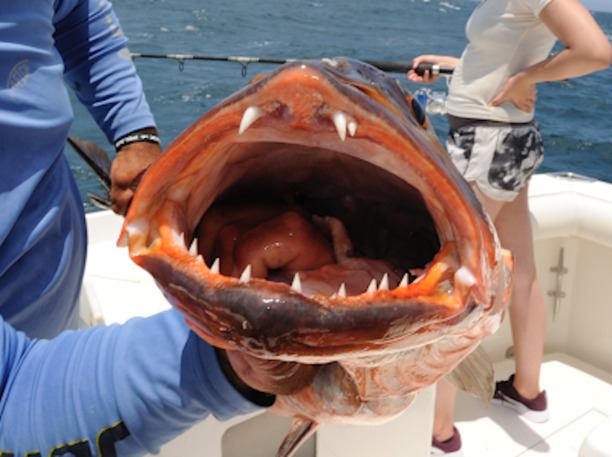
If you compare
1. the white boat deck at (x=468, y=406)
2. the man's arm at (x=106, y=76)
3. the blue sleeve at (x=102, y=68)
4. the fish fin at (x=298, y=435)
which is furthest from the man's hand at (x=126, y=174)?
the fish fin at (x=298, y=435)

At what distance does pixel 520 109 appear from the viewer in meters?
2.25

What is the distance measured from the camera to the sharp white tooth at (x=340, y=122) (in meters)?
0.68

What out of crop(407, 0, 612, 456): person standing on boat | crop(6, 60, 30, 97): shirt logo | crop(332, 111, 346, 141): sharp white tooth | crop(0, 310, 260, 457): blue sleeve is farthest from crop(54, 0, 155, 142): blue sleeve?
crop(407, 0, 612, 456): person standing on boat

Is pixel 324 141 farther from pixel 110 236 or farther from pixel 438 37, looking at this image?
pixel 438 37

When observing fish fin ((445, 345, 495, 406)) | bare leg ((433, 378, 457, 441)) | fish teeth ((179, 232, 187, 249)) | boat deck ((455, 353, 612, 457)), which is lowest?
boat deck ((455, 353, 612, 457))

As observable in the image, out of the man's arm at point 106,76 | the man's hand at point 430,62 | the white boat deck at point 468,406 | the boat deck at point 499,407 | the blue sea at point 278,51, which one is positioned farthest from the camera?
the blue sea at point 278,51

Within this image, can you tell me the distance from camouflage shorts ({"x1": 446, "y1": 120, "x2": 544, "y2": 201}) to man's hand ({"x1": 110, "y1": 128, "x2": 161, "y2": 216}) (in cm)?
145

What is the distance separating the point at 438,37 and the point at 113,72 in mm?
23083

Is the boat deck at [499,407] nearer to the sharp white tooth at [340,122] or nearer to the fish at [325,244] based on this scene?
the fish at [325,244]

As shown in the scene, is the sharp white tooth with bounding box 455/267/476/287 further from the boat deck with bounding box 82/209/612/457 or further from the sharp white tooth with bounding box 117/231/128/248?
the boat deck with bounding box 82/209/612/457

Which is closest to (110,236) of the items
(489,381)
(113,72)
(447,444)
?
(113,72)

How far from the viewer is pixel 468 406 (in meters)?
2.89

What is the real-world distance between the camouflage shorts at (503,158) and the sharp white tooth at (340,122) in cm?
174

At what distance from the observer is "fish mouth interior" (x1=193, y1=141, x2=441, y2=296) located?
3.50 ft
